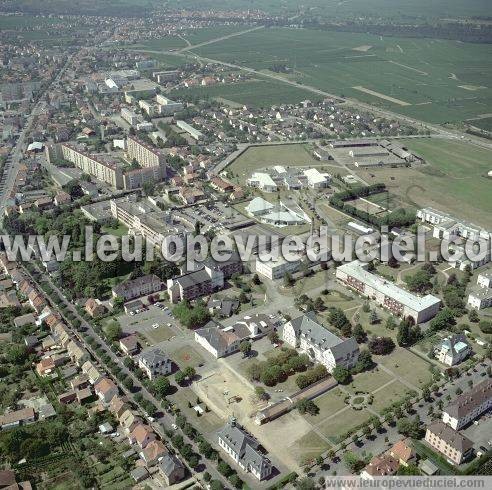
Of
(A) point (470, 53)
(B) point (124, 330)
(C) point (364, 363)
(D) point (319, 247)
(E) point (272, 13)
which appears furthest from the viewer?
(E) point (272, 13)

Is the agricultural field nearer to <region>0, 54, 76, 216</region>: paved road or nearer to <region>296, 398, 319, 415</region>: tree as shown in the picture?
<region>0, 54, 76, 216</region>: paved road

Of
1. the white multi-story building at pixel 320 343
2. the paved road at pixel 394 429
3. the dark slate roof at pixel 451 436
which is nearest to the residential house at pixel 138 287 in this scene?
the white multi-story building at pixel 320 343

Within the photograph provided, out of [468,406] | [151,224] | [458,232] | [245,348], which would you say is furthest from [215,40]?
[468,406]

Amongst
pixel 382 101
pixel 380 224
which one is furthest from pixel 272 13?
pixel 380 224

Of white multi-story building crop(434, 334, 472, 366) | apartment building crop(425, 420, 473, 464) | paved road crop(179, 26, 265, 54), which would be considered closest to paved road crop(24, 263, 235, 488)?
apartment building crop(425, 420, 473, 464)

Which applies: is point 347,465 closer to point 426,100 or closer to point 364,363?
point 364,363

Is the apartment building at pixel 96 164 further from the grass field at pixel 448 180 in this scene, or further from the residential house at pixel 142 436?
the residential house at pixel 142 436
